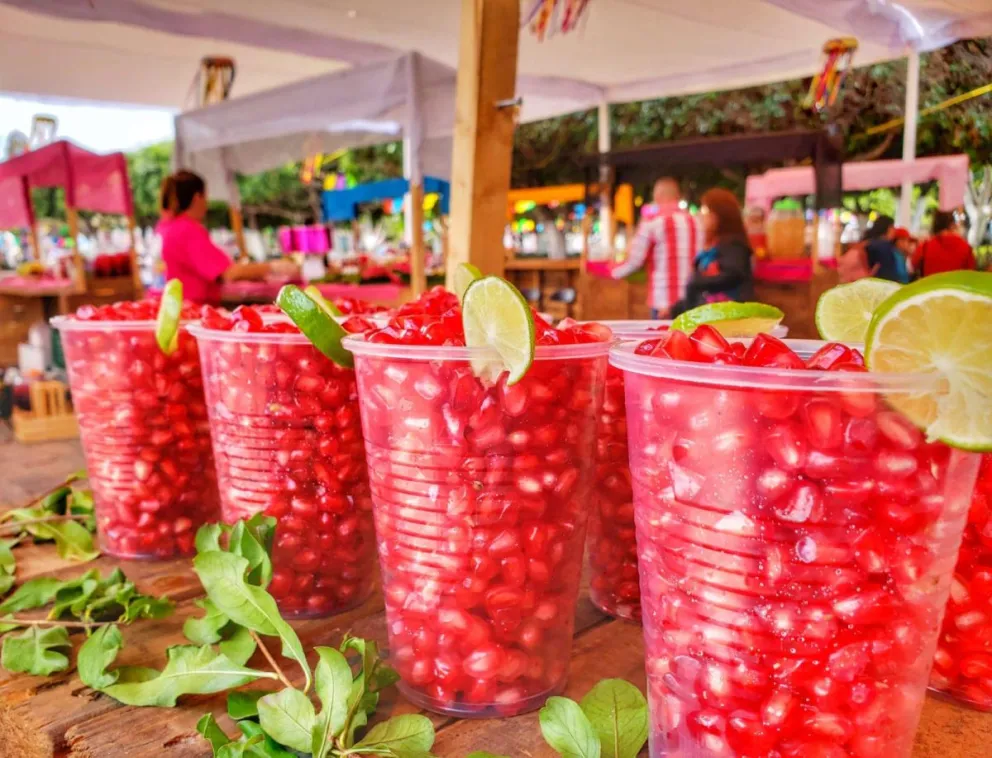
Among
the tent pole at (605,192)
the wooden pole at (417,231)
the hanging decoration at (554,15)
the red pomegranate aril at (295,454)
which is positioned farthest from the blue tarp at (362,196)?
the red pomegranate aril at (295,454)

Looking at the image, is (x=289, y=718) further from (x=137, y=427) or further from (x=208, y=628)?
(x=137, y=427)

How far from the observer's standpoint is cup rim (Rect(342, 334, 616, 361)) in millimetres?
723

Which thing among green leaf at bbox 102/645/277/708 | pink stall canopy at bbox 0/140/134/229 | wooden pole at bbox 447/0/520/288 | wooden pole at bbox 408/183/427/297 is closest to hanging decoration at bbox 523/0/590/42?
wooden pole at bbox 408/183/427/297

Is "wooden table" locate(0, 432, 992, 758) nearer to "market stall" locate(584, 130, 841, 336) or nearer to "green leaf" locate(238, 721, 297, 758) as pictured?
"green leaf" locate(238, 721, 297, 758)

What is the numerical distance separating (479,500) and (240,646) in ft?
1.08

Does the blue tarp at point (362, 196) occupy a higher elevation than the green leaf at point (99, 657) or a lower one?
higher

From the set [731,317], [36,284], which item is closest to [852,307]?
[731,317]

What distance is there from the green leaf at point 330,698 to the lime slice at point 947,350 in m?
0.51

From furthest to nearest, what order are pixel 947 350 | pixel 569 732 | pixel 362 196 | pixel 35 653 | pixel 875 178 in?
1. pixel 362 196
2. pixel 875 178
3. pixel 35 653
4. pixel 569 732
5. pixel 947 350

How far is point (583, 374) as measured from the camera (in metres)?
0.79

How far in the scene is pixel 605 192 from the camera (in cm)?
735

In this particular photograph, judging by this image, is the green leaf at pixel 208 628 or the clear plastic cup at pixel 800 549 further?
the green leaf at pixel 208 628

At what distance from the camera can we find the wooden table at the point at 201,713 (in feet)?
2.38

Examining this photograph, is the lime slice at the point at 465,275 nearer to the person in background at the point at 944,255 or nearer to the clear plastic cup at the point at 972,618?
the clear plastic cup at the point at 972,618
